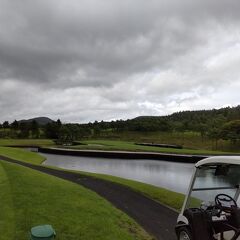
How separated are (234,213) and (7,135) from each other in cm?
11999

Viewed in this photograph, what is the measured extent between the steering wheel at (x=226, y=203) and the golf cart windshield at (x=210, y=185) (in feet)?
1.03

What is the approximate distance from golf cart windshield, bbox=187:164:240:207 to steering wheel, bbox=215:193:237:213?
313 millimetres

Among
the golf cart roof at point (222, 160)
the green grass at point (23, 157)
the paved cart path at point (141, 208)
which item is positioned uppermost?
the golf cart roof at point (222, 160)

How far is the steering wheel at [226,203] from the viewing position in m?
7.38

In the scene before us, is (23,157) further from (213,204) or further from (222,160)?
(222,160)

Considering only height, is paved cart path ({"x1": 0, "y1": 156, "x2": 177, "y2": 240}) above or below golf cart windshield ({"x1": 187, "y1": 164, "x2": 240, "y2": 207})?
below

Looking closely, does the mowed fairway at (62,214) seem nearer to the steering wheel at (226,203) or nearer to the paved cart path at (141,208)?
the paved cart path at (141,208)

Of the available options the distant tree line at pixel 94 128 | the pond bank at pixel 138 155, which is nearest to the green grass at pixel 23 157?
the pond bank at pixel 138 155

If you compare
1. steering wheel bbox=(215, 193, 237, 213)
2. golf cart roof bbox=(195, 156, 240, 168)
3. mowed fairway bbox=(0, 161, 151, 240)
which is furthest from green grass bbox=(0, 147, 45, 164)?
steering wheel bbox=(215, 193, 237, 213)

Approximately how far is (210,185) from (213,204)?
920 millimetres

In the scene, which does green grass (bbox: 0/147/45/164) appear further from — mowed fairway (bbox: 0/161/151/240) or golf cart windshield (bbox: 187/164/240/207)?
golf cart windshield (bbox: 187/164/240/207)

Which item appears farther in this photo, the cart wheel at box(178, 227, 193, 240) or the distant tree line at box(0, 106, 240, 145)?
the distant tree line at box(0, 106, 240, 145)

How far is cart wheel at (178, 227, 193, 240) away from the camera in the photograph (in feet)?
26.3

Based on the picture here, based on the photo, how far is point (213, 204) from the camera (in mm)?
7805
